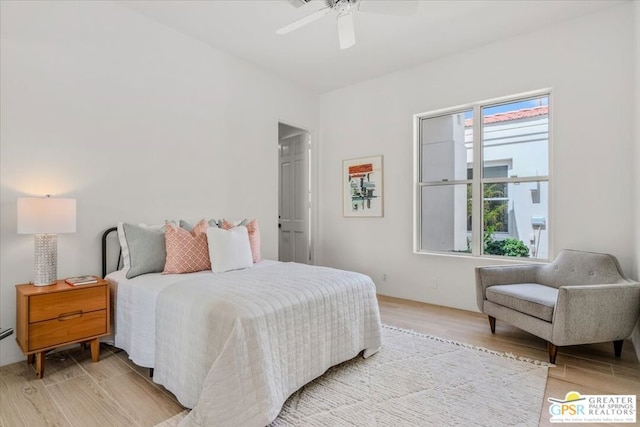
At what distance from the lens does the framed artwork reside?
14.4 feet

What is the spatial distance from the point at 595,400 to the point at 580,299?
0.64 m

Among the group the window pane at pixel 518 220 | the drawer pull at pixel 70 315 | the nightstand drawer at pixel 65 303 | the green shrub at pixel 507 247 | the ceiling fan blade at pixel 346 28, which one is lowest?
the drawer pull at pixel 70 315

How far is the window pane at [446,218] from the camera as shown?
12.5 ft

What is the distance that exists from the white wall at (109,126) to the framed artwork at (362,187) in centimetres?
138

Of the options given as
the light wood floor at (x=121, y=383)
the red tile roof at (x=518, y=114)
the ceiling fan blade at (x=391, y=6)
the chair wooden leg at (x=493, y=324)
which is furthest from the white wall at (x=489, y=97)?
the ceiling fan blade at (x=391, y=6)

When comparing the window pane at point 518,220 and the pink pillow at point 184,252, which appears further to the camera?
the window pane at point 518,220

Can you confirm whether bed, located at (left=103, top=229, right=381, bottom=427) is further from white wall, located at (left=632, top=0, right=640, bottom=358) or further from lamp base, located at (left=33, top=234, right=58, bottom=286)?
white wall, located at (left=632, top=0, right=640, bottom=358)

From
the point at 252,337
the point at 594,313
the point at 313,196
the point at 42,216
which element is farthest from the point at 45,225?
the point at 594,313

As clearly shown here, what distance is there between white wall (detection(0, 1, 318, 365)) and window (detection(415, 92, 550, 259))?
221 cm

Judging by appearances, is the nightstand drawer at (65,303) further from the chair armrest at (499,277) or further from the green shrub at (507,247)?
the green shrub at (507,247)

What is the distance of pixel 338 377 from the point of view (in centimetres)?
217

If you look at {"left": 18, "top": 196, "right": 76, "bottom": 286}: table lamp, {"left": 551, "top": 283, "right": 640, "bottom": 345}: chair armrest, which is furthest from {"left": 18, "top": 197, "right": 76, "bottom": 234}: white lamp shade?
{"left": 551, "top": 283, "right": 640, "bottom": 345}: chair armrest

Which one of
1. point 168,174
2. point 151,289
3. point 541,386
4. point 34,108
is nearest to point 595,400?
point 541,386

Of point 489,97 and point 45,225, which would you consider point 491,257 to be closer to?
point 489,97
